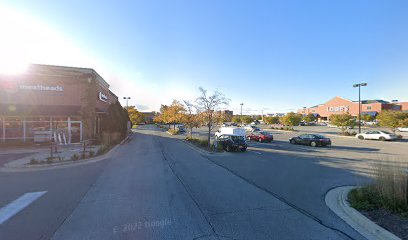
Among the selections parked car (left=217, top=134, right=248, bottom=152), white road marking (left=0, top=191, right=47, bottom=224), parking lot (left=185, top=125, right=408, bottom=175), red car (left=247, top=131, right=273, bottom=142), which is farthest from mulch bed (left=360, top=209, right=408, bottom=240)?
red car (left=247, top=131, right=273, bottom=142)

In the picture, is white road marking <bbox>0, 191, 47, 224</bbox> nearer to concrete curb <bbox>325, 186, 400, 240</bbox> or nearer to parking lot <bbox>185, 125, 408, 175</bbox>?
concrete curb <bbox>325, 186, 400, 240</bbox>

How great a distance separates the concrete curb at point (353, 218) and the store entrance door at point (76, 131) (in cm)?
2106

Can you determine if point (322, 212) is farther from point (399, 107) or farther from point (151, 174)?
point (399, 107)

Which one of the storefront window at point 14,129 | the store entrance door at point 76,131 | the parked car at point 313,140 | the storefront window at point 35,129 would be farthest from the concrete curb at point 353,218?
the storefront window at point 14,129

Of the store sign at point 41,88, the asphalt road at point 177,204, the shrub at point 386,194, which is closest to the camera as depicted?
the asphalt road at point 177,204

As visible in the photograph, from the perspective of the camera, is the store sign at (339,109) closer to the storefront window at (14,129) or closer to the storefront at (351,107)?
the storefront at (351,107)

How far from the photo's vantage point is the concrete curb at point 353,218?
4036mm

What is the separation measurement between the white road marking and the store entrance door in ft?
49.9

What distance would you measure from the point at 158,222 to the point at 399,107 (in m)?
105

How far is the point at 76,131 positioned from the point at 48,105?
128 inches

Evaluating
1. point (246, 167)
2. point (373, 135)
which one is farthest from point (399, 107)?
point (246, 167)

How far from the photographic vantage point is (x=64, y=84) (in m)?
19.8

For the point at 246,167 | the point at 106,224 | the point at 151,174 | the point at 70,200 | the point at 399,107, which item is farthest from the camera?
the point at 399,107

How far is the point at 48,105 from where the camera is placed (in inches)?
763
